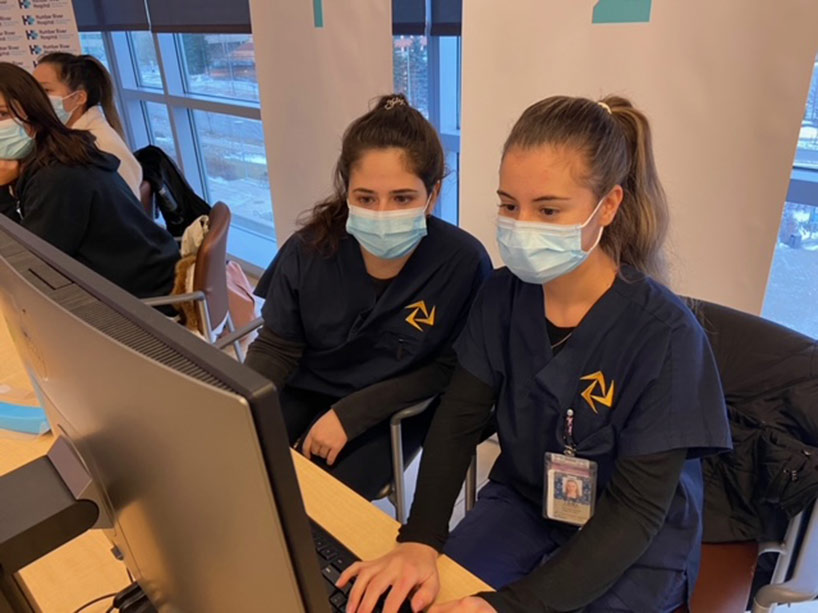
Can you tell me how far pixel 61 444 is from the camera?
645 mm

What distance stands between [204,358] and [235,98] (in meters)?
3.52

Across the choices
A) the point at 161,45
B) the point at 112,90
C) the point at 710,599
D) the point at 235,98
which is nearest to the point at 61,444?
the point at 710,599

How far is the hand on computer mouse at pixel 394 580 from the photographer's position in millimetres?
719

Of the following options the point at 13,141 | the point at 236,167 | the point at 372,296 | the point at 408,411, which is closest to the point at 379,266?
the point at 372,296

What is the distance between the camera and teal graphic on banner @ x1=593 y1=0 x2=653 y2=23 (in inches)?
56.5

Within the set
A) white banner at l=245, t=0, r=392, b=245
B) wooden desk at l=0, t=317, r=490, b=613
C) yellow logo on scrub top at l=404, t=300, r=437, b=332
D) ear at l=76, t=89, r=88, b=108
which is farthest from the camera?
ear at l=76, t=89, r=88, b=108

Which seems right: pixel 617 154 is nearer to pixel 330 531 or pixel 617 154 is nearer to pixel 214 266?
pixel 330 531

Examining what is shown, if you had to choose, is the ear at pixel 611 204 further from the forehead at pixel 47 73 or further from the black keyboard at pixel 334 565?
the forehead at pixel 47 73

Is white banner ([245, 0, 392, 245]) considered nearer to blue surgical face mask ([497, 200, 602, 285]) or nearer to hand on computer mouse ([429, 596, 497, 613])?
blue surgical face mask ([497, 200, 602, 285])

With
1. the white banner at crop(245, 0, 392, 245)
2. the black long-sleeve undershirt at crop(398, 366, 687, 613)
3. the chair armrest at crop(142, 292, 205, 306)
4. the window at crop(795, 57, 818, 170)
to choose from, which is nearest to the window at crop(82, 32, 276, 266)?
the white banner at crop(245, 0, 392, 245)

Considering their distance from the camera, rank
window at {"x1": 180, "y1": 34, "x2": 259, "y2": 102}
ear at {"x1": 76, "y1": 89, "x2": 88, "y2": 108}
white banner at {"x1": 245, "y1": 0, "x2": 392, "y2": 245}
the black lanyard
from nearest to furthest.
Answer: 1. the black lanyard
2. white banner at {"x1": 245, "y1": 0, "x2": 392, "y2": 245}
3. ear at {"x1": 76, "y1": 89, "x2": 88, "y2": 108}
4. window at {"x1": 180, "y1": 34, "x2": 259, "y2": 102}

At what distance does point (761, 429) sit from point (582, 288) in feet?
1.30

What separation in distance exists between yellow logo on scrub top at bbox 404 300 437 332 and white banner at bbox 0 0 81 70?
11.4ft

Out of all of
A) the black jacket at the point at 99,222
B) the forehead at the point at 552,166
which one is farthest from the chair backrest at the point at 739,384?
the black jacket at the point at 99,222
